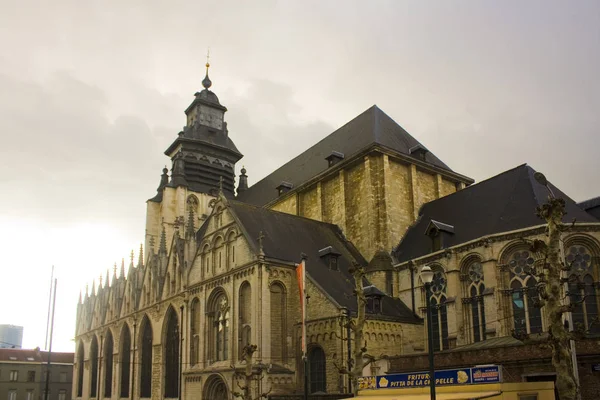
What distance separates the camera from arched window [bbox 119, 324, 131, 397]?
45938 mm

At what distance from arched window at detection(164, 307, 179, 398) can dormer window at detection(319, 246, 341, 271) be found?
35.7ft

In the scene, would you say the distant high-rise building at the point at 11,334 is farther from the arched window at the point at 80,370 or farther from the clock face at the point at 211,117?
the clock face at the point at 211,117

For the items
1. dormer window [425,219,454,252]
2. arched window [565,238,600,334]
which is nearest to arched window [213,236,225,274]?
dormer window [425,219,454,252]

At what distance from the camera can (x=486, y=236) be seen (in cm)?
2820

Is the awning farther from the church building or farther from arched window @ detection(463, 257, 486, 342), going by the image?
arched window @ detection(463, 257, 486, 342)

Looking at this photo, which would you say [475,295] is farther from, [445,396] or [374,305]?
[445,396]

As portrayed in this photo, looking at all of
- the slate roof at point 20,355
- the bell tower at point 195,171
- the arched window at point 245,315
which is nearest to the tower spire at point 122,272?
the bell tower at point 195,171

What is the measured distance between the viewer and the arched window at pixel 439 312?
2978 centimetres

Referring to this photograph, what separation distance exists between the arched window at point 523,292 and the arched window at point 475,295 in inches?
61.5

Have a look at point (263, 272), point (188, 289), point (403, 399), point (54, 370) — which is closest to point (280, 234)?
point (263, 272)

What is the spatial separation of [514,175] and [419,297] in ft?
25.2

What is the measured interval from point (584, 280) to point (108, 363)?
Result: 3820cm

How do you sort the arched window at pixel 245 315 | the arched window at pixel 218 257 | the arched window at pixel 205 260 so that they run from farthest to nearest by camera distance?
1. the arched window at pixel 205 260
2. the arched window at pixel 218 257
3. the arched window at pixel 245 315

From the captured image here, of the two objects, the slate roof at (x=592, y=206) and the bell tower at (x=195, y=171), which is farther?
the bell tower at (x=195, y=171)
